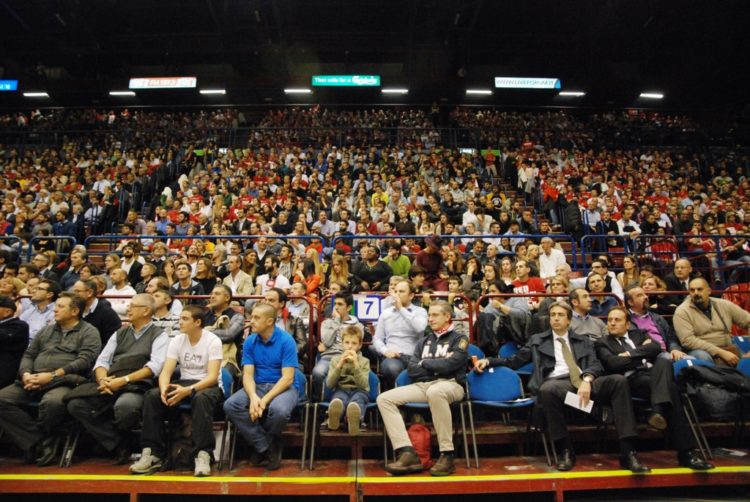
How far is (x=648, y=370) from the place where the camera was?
4.14 metres

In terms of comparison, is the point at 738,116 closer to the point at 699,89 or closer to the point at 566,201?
the point at 699,89

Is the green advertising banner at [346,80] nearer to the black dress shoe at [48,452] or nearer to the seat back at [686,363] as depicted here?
the seat back at [686,363]

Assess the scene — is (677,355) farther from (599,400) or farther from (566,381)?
(566,381)

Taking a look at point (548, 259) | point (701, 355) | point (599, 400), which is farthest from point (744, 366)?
point (548, 259)

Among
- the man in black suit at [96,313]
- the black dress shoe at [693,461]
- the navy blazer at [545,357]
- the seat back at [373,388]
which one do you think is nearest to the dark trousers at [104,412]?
the man in black suit at [96,313]

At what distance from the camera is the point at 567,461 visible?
3758mm

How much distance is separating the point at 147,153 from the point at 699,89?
2300 centimetres

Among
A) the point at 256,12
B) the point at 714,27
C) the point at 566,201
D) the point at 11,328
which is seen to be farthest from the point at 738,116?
the point at 11,328

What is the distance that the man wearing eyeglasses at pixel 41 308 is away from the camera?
5.10 metres

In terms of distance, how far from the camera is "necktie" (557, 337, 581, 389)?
401 cm

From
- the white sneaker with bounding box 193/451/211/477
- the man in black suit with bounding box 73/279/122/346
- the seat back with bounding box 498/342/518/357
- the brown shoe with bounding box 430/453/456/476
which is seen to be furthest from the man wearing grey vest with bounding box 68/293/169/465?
the seat back with bounding box 498/342/518/357

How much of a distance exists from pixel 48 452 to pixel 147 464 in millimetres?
1007

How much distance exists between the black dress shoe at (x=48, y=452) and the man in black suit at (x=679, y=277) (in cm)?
717

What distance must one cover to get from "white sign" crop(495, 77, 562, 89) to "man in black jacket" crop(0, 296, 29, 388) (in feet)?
58.5
